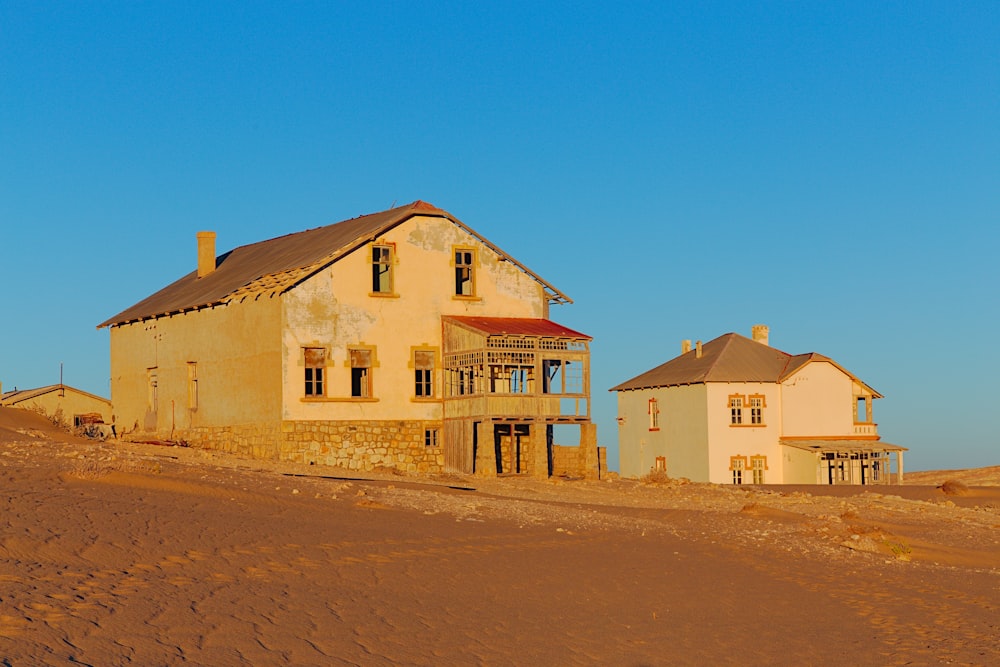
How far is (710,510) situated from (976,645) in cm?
1407

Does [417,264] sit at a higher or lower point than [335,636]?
higher

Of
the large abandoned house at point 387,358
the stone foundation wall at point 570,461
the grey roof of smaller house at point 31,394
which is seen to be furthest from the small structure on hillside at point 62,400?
the stone foundation wall at point 570,461

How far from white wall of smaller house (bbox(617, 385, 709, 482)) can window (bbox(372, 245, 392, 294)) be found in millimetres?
19102

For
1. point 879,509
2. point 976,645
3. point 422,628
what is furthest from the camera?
point 879,509

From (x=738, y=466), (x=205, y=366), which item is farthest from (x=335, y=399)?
(x=738, y=466)

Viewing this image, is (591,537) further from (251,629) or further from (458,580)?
(251,629)

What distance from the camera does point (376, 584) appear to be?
14.9 metres

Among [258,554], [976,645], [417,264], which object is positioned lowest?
[976,645]

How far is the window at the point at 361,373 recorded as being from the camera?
38875 millimetres

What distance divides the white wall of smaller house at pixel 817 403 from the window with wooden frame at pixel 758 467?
1.56 metres

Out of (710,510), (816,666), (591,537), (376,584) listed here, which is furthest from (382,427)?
(816,666)

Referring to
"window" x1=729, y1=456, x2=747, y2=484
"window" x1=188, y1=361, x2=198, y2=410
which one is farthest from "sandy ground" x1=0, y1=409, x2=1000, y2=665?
"window" x1=729, y1=456, x2=747, y2=484

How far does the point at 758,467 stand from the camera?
54656mm

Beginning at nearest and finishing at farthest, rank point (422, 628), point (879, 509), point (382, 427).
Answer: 1. point (422, 628)
2. point (879, 509)
3. point (382, 427)
